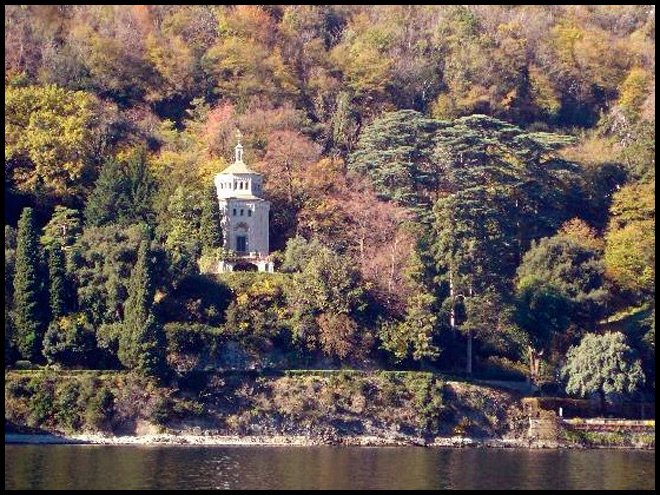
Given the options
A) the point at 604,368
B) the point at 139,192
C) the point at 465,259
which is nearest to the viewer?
the point at 604,368

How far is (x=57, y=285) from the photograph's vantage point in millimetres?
92688

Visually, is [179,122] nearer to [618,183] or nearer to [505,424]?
[618,183]

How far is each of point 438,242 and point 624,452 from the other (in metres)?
14.9

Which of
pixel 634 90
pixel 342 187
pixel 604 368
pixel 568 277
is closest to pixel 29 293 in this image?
pixel 342 187

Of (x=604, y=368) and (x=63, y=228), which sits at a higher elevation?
(x=63, y=228)

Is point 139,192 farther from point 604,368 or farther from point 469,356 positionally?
point 604,368

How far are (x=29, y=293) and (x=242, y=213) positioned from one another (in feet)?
48.1

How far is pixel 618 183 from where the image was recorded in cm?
11138

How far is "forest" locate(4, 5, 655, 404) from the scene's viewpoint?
3696 inches

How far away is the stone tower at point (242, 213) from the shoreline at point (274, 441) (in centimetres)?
1376

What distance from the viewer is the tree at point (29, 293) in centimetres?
9150

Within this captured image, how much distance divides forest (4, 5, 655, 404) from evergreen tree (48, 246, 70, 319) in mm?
112

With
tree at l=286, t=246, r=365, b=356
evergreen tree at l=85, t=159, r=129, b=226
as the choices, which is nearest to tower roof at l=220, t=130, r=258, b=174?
evergreen tree at l=85, t=159, r=129, b=226

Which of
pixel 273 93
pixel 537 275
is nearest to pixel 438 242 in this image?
pixel 537 275
